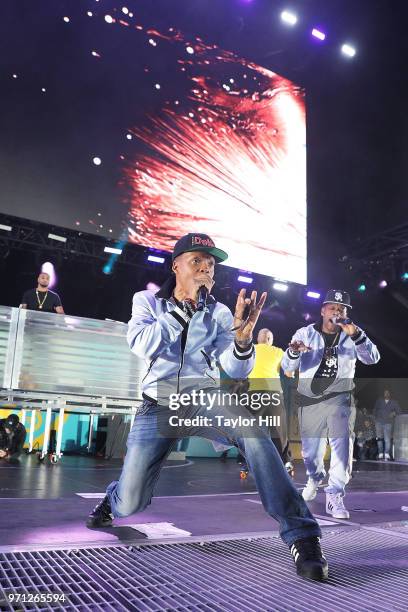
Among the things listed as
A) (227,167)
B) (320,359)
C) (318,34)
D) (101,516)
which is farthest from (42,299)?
(318,34)

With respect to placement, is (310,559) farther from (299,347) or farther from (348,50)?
(348,50)

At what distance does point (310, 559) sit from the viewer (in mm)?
2154

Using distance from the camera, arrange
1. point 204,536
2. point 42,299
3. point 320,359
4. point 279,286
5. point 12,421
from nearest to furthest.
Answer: point 204,536 → point 320,359 → point 42,299 → point 12,421 → point 279,286

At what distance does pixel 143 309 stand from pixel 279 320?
13.5 metres

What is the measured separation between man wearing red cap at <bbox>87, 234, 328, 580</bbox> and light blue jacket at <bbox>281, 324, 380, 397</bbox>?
1.89m

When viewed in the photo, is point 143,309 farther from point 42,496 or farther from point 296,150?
point 296,150

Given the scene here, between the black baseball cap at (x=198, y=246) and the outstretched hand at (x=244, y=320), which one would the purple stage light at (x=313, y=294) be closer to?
the black baseball cap at (x=198, y=246)

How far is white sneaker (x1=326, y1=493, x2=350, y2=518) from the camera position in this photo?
3890 mm

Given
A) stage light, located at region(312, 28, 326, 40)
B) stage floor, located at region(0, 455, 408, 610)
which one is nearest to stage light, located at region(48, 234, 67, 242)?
stage floor, located at region(0, 455, 408, 610)

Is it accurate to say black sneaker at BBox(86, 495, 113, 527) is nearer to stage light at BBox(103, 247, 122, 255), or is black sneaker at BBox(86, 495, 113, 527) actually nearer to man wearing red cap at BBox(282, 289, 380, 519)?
man wearing red cap at BBox(282, 289, 380, 519)

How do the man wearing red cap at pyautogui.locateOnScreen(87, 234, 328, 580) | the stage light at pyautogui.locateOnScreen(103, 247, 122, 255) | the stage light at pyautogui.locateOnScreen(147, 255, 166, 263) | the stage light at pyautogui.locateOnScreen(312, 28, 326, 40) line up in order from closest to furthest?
the man wearing red cap at pyautogui.locateOnScreen(87, 234, 328, 580)
the stage light at pyautogui.locateOnScreen(312, 28, 326, 40)
the stage light at pyautogui.locateOnScreen(103, 247, 122, 255)
the stage light at pyautogui.locateOnScreen(147, 255, 166, 263)

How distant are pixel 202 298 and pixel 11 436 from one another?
7090mm

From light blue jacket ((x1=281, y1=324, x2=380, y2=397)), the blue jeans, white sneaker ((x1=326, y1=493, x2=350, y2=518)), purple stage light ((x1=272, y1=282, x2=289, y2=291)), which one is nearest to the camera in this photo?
the blue jeans

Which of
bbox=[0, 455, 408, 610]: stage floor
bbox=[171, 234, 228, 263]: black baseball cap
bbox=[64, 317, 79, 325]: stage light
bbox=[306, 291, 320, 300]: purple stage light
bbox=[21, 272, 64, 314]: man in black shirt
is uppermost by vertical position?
bbox=[306, 291, 320, 300]: purple stage light
